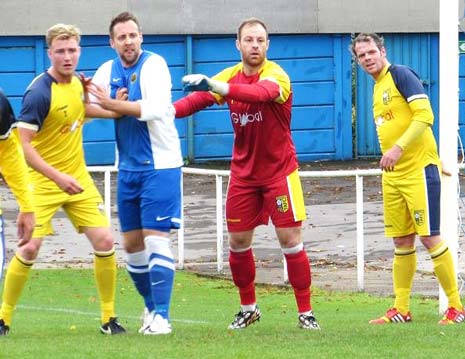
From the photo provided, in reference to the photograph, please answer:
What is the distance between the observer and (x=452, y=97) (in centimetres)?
1052

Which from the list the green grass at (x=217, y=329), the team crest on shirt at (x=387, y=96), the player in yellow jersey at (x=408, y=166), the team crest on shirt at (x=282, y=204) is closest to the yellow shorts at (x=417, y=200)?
the player in yellow jersey at (x=408, y=166)

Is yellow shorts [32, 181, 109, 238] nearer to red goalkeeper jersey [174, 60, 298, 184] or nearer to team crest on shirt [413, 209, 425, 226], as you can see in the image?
red goalkeeper jersey [174, 60, 298, 184]

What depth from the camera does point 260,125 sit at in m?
9.65

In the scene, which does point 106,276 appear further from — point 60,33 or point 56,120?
point 60,33

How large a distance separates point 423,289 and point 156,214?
481 cm

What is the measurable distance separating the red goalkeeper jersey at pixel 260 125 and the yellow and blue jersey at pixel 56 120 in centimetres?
83

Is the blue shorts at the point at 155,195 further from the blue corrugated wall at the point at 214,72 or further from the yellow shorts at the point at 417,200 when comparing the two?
the blue corrugated wall at the point at 214,72

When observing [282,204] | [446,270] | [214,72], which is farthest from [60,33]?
[214,72]

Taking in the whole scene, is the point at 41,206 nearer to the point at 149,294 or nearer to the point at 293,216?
the point at 149,294

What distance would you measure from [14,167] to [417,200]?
367 centimetres

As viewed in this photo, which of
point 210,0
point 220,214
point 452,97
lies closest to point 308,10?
point 210,0

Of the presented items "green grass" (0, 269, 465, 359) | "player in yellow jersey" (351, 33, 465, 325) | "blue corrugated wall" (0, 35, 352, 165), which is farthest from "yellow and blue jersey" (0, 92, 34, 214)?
"blue corrugated wall" (0, 35, 352, 165)

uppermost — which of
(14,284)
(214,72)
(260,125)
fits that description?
(214,72)

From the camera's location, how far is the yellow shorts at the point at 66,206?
934 cm
